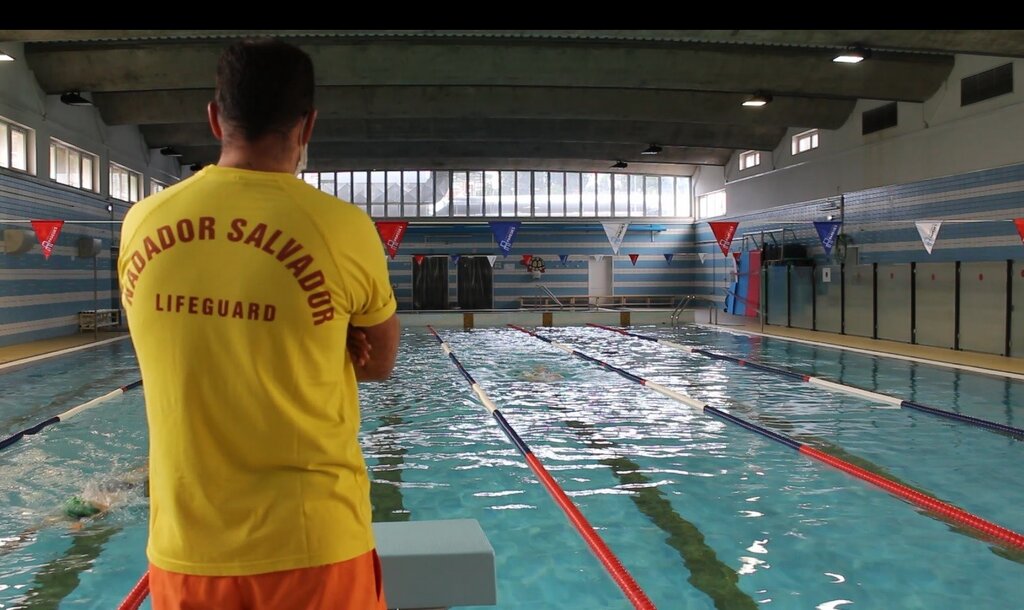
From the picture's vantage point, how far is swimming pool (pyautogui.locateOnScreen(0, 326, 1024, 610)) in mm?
3617

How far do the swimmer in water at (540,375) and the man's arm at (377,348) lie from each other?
29.1 ft

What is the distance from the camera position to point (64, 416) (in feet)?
24.8

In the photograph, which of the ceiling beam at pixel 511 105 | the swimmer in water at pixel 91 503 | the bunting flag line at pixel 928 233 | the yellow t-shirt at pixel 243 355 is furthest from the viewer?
the ceiling beam at pixel 511 105

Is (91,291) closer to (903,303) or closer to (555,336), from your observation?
(555,336)

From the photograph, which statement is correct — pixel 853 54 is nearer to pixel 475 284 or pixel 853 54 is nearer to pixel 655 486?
pixel 655 486

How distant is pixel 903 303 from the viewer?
1441cm

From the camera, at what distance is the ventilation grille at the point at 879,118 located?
1509 centimetres

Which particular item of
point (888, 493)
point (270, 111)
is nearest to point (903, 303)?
point (888, 493)

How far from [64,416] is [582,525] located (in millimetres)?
5706

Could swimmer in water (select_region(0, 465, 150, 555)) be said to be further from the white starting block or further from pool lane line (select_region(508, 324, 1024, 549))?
pool lane line (select_region(508, 324, 1024, 549))

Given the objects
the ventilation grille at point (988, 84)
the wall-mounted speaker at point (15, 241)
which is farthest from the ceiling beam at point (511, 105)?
→ the wall-mounted speaker at point (15, 241)

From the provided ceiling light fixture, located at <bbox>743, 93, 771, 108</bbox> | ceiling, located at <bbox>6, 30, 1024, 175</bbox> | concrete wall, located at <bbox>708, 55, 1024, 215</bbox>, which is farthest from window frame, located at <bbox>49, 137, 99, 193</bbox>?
concrete wall, located at <bbox>708, 55, 1024, 215</bbox>

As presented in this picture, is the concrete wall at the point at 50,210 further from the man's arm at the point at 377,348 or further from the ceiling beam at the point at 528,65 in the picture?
the man's arm at the point at 377,348

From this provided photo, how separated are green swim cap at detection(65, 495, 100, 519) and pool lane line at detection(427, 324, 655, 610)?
110 inches
